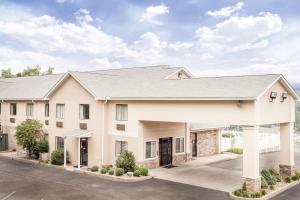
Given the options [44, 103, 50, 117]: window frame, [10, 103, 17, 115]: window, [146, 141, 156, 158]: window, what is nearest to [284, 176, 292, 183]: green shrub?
[146, 141, 156, 158]: window

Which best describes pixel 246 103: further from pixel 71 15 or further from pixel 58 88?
pixel 71 15

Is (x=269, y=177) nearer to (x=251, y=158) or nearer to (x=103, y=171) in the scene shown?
(x=251, y=158)

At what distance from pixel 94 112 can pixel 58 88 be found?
5.11 meters

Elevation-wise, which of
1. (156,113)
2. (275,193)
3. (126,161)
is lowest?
(275,193)

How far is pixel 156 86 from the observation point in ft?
88.4

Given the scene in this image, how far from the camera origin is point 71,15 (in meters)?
43.2

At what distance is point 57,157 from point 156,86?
10262 mm

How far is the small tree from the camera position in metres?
31.0

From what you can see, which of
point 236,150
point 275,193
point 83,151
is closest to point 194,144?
point 236,150

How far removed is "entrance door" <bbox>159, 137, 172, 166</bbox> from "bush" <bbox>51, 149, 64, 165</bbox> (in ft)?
27.3

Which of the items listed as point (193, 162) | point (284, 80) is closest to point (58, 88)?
point (193, 162)

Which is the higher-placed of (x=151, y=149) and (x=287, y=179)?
(x=151, y=149)

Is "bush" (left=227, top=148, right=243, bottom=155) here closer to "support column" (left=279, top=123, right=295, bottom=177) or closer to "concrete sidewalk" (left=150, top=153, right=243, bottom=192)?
"concrete sidewalk" (left=150, top=153, right=243, bottom=192)

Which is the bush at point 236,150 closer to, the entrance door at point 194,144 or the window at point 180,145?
the entrance door at point 194,144
